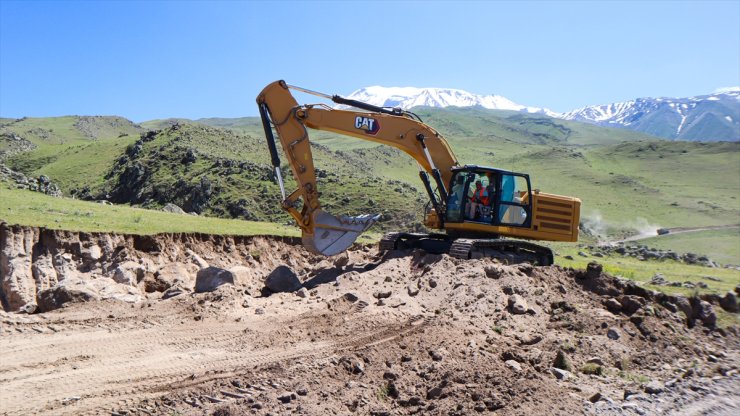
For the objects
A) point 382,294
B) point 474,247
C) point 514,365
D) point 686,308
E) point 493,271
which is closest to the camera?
point 514,365

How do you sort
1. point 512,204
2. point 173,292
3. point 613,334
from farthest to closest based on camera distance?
1. point 512,204
2. point 173,292
3. point 613,334

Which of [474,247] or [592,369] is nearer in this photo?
[592,369]

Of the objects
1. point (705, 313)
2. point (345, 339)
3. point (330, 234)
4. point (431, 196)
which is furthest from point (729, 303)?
point (345, 339)

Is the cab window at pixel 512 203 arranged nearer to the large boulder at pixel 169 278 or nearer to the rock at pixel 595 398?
the rock at pixel 595 398

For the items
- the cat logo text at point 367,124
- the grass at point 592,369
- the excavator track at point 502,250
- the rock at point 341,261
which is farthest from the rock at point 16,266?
the grass at point 592,369

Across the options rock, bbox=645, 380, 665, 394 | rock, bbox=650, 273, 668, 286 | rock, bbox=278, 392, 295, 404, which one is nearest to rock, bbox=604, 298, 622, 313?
rock, bbox=645, 380, 665, 394

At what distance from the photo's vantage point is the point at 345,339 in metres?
12.0

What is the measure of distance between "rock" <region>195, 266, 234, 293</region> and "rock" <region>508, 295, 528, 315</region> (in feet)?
21.6

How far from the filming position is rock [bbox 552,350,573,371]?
442 inches

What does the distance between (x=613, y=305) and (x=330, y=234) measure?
6942 mm

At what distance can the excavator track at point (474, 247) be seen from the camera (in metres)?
16.0

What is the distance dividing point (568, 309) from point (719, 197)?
74970mm

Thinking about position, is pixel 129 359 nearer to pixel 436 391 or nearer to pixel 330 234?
pixel 436 391

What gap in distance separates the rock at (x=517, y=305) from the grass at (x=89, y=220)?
11.2m
